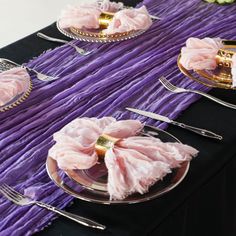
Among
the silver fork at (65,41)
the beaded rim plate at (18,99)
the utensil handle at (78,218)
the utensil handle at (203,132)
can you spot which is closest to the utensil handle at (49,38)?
the silver fork at (65,41)

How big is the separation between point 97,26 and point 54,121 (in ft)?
1.19

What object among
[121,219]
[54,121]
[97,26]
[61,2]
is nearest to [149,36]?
[97,26]

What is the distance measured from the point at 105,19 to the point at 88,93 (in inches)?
10.7

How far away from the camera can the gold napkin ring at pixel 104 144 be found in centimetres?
82

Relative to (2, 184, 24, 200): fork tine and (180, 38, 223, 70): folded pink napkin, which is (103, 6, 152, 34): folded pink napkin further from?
(2, 184, 24, 200): fork tine

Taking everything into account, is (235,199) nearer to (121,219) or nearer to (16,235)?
(121,219)

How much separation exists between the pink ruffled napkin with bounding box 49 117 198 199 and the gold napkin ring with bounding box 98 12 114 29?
46 cm

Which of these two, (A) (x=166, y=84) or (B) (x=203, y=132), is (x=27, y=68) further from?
(B) (x=203, y=132)

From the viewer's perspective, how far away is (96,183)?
0.80m

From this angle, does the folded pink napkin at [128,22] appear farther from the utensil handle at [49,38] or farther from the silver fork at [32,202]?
the silver fork at [32,202]

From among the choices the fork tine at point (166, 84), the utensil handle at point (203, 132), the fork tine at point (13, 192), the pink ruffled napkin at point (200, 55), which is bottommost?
the utensil handle at point (203, 132)

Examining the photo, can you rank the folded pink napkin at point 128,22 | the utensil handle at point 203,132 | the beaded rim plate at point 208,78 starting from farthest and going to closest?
the folded pink napkin at point 128,22, the beaded rim plate at point 208,78, the utensil handle at point 203,132

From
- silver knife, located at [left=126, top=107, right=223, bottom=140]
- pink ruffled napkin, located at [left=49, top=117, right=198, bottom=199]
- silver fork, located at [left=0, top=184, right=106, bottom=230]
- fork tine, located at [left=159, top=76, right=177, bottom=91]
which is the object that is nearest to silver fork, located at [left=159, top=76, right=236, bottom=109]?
fork tine, located at [left=159, top=76, right=177, bottom=91]

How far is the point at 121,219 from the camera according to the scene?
77 centimetres
